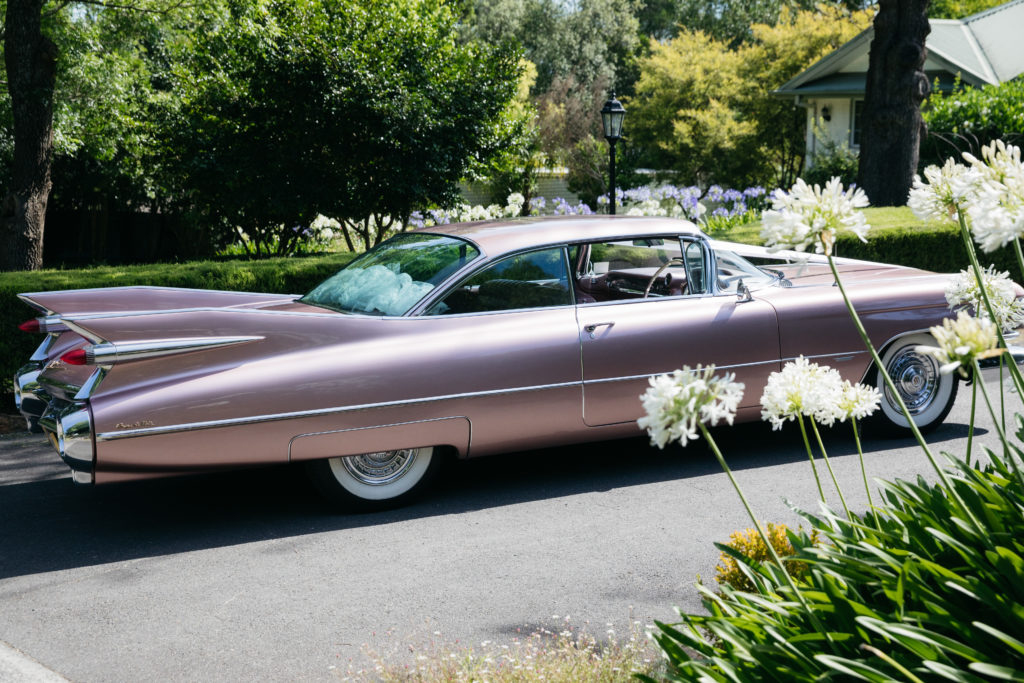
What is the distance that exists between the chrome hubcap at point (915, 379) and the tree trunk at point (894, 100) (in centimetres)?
1021

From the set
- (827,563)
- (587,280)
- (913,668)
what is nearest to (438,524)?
(587,280)

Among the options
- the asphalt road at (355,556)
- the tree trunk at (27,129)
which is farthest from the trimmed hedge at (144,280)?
the tree trunk at (27,129)

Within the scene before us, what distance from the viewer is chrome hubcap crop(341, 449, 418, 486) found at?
5367 mm

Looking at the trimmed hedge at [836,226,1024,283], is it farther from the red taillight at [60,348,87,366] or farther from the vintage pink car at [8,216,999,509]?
the red taillight at [60,348,87,366]

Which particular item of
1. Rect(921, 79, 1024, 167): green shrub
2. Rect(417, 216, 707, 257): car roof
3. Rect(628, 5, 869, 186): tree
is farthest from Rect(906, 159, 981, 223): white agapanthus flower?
Rect(628, 5, 869, 186): tree

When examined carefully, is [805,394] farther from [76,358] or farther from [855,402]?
[76,358]

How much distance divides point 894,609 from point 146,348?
366cm

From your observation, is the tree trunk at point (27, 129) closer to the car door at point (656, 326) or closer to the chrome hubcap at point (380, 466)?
the chrome hubcap at point (380, 466)

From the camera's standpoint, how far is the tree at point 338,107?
1202 cm

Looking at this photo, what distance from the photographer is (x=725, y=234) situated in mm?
11891

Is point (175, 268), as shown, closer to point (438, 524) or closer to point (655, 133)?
point (438, 524)

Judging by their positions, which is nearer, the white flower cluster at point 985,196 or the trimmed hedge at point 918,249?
the white flower cluster at point 985,196

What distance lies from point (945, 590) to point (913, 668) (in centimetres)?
28

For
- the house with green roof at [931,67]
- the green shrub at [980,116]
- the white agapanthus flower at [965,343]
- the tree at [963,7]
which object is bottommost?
the white agapanthus flower at [965,343]
